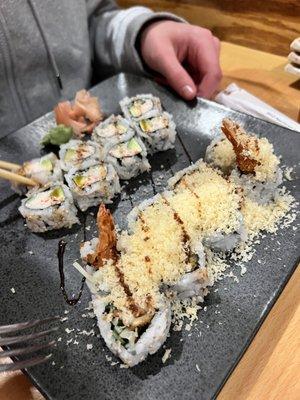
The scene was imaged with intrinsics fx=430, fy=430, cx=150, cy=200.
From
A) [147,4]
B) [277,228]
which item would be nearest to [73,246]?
[277,228]

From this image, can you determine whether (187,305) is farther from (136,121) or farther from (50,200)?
(136,121)

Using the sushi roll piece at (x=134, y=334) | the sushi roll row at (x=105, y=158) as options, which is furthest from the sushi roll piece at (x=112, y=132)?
the sushi roll piece at (x=134, y=334)

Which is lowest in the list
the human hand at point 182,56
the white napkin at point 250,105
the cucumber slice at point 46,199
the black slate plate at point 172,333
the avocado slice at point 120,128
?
the black slate plate at point 172,333

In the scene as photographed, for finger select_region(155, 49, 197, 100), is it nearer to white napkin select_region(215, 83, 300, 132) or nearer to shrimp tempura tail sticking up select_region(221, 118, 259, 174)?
white napkin select_region(215, 83, 300, 132)

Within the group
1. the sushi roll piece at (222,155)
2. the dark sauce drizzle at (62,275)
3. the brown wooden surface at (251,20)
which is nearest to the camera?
the dark sauce drizzle at (62,275)

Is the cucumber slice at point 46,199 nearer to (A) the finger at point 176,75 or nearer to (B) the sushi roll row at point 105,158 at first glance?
(B) the sushi roll row at point 105,158

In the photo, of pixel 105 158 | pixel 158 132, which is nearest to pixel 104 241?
pixel 105 158


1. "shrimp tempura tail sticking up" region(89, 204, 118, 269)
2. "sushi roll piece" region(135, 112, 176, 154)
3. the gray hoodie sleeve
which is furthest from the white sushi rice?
the gray hoodie sleeve

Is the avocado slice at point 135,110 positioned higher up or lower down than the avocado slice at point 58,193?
higher up
